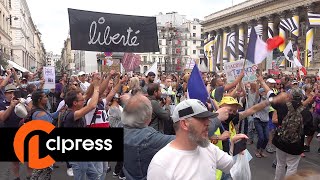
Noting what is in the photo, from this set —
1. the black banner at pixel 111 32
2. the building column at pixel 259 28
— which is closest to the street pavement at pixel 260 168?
the black banner at pixel 111 32

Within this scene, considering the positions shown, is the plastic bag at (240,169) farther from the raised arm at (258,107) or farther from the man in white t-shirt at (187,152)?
the man in white t-shirt at (187,152)

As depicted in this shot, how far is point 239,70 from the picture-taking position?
7.62 metres

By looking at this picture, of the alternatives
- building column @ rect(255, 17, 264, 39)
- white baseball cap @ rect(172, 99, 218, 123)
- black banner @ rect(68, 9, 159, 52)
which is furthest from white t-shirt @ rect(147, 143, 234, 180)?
building column @ rect(255, 17, 264, 39)

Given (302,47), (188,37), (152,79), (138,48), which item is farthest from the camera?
(188,37)

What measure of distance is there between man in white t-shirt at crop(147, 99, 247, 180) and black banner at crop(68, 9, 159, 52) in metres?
4.94

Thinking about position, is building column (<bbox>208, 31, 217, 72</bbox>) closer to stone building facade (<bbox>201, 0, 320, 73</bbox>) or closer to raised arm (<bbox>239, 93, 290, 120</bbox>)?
stone building facade (<bbox>201, 0, 320, 73</bbox>)

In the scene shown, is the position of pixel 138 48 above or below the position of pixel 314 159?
above

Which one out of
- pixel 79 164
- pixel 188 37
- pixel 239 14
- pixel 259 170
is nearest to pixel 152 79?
pixel 259 170

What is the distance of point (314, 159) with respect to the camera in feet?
28.1

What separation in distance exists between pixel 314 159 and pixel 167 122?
A: 4.45m

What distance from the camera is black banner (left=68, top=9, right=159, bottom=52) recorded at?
24.1ft

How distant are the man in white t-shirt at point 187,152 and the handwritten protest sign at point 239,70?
182 inches

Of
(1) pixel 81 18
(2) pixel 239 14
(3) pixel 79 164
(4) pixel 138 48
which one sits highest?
(2) pixel 239 14

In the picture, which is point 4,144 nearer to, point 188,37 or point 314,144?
point 314,144
